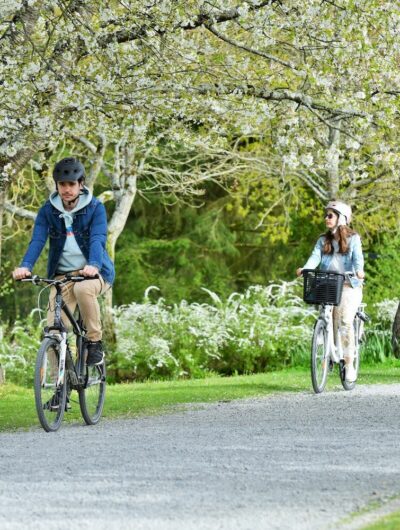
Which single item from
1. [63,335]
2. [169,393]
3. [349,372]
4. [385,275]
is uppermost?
[385,275]

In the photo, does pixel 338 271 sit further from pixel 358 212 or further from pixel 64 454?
pixel 358 212

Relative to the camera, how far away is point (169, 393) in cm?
1345

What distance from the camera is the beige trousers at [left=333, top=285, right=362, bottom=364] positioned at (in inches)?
501

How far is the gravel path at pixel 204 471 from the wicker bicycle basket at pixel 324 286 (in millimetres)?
2020

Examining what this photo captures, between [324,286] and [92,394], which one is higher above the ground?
[324,286]

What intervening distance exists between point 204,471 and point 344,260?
20.1 feet

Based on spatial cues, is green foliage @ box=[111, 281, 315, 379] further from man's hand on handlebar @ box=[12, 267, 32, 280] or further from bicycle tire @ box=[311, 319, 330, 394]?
man's hand on handlebar @ box=[12, 267, 32, 280]

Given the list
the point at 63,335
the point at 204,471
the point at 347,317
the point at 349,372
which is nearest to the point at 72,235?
the point at 63,335

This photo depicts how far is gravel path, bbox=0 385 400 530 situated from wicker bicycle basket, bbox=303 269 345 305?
2020 mm

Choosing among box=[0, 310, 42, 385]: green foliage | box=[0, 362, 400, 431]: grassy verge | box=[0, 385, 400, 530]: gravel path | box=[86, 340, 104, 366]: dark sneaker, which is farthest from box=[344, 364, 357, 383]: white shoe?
box=[0, 310, 42, 385]: green foliage

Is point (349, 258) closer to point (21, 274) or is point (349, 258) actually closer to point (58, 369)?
point (58, 369)

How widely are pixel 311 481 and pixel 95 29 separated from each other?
19.2 feet

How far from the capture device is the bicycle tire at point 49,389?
9.16 meters

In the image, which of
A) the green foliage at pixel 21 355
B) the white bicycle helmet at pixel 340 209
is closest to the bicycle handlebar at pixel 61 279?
the white bicycle helmet at pixel 340 209
